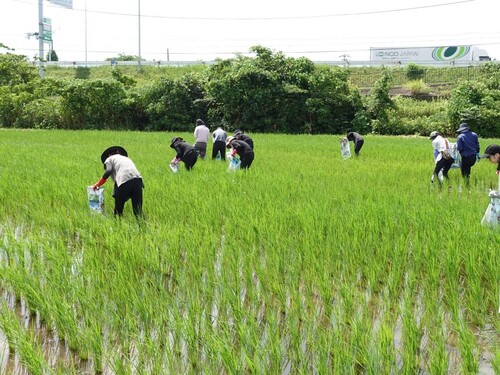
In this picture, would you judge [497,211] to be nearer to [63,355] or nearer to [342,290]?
[342,290]

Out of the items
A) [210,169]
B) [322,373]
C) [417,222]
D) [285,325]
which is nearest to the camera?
[322,373]

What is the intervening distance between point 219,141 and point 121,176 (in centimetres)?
509

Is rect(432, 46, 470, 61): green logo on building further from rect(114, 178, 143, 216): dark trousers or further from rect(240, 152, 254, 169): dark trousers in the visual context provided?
rect(114, 178, 143, 216): dark trousers

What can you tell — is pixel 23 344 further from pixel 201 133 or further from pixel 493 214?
pixel 201 133

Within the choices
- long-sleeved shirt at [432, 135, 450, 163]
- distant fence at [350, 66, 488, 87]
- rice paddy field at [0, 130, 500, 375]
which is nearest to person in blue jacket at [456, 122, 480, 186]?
long-sleeved shirt at [432, 135, 450, 163]

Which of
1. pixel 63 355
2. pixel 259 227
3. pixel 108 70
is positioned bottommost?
pixel 63 355

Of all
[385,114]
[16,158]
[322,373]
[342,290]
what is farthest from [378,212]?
[385,114]

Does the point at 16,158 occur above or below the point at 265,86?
below

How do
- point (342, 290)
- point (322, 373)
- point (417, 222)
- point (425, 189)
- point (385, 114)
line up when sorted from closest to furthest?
point (322, 373), point (342, 290), point (417, 222), point (425, 189), point (385, 114)

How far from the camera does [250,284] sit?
346 centimetres

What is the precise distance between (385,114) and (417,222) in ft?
59.8

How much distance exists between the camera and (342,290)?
3180mm

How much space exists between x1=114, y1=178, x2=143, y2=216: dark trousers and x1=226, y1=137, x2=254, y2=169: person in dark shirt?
2951 mm

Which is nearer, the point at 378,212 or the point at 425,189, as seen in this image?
the point at 378,212
